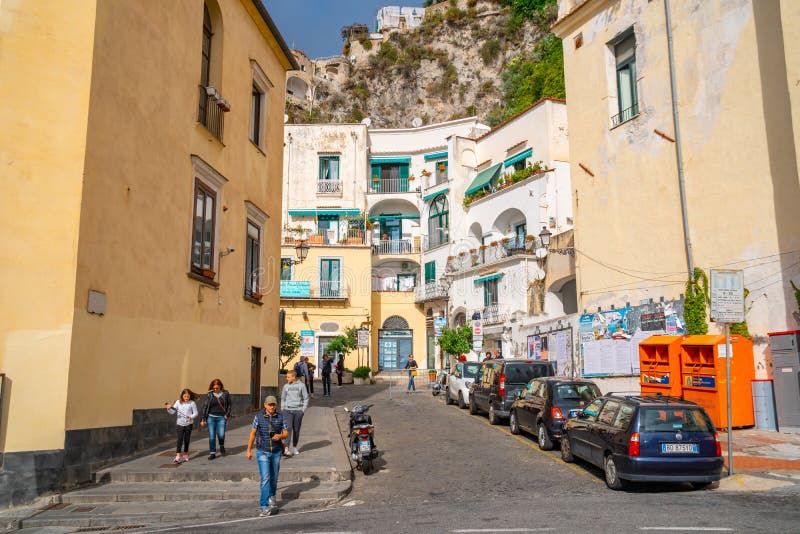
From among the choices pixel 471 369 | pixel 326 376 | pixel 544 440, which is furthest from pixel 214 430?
pixel 326 376

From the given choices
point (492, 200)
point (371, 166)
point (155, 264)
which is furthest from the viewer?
point (371, 166)

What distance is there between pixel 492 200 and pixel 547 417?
26731mm

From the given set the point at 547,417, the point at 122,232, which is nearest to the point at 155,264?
the point at 122,232

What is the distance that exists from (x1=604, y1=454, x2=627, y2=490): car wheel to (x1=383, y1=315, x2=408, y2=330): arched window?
36.3 metres

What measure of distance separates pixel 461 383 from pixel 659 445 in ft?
45.4

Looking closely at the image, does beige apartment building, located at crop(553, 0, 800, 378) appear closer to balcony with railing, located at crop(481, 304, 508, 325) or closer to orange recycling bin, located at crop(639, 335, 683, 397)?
orange recycling bin, located at crop(639, 335, 683, 397)

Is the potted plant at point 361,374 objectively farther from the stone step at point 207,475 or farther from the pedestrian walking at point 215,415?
the stone step at point 207,475

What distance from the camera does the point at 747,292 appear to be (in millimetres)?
16953

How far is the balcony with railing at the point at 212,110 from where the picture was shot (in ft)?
50.6

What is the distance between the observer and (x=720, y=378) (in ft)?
51.2

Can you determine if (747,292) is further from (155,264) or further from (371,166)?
(371,166)

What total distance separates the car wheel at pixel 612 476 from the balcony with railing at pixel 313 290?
→ 113 feet

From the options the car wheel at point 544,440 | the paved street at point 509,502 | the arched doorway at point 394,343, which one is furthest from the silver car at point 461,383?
the arched doorway at point 394,343

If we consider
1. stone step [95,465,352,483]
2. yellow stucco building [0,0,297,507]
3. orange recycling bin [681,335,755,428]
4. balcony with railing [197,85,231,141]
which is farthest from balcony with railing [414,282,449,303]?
stone step [95,465,352,483]
